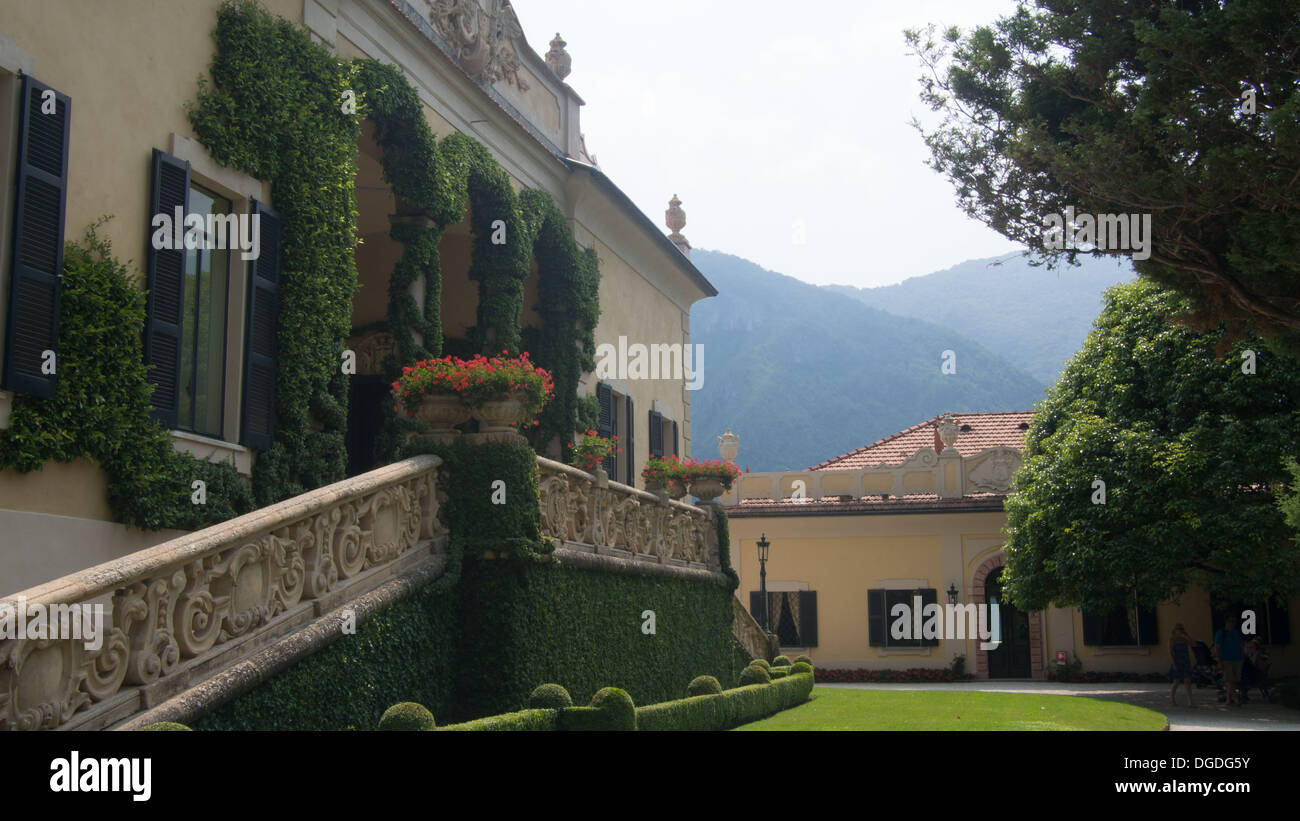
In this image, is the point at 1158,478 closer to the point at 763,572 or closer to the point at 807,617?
the point at 763,572

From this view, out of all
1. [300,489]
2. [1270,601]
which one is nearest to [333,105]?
[300,489]

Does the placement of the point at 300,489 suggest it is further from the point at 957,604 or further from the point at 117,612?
the point at 957,604

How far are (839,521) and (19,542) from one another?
3095cm

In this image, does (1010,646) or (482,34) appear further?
(1010,646)

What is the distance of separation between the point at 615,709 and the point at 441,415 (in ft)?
10.1

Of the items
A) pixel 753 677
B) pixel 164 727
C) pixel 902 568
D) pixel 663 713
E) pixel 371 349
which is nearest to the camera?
pixel 164 727

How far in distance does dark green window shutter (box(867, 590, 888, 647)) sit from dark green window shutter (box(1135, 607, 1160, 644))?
23.6 ft

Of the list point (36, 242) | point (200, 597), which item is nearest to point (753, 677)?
point (200, 597)

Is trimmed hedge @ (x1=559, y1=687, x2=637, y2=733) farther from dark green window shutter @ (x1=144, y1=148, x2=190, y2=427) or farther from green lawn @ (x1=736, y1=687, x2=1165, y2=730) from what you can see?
green lawn @ (x1=736, y1=687, x2=1165, y2=730)

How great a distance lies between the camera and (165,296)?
33.3ft

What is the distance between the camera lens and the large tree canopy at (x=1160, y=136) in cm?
1000

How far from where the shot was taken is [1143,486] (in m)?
26.2

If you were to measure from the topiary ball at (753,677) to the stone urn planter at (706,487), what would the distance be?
2.93 meters
